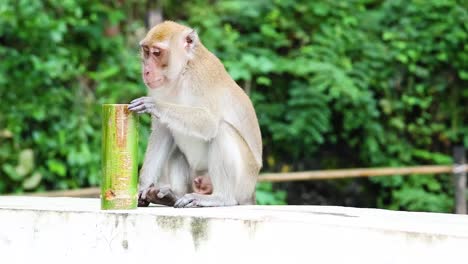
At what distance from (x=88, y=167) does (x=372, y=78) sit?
331 cm

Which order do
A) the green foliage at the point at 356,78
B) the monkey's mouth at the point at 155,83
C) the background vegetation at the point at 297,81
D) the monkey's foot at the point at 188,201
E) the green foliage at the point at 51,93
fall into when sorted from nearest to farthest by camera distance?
the monkey's foot at the point at 188,201, the monkey's mouth at the point at 155,83, the green foliage at the point at 51,93, the background vegetation at the point at 297,81, the green foliage at the point at 356,78

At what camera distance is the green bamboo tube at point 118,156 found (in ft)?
14.1

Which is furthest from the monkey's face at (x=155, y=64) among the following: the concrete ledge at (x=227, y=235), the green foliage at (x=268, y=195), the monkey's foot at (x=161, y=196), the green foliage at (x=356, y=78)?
the green foliage at (x=356, y=78)

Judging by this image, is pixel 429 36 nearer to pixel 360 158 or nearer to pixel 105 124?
pixel 360 158

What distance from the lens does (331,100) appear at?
32.5ft

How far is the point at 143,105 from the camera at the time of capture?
4.53 m

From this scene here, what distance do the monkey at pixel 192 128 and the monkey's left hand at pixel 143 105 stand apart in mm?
16

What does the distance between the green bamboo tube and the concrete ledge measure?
110mm

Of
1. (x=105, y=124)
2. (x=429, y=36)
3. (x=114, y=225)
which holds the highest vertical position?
(x=429, y=36)

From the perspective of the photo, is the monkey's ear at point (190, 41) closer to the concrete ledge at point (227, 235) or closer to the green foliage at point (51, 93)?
the concrete ledge at point (227, 235)

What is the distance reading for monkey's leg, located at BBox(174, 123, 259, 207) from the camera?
16.0 feet

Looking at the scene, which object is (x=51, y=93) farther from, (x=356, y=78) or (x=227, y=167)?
(x=227, y=167)

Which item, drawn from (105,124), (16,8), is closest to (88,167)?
(16,8)

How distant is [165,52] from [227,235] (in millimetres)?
1387
